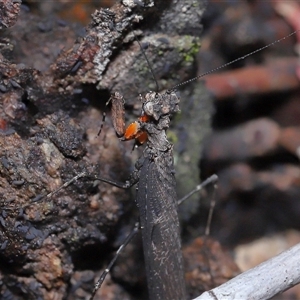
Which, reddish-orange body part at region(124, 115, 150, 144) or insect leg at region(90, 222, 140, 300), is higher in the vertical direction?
reddish-orange body part at region(124, 115, 150, 144)

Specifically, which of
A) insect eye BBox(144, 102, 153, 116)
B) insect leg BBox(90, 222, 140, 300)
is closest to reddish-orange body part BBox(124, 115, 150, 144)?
insect eye BBox(144, 102, 153, 116)

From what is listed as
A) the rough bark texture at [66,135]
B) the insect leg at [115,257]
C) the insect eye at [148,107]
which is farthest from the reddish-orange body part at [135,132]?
the insect leg at [115,257]

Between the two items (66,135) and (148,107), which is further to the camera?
(148,107)

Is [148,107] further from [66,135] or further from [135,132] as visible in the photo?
[66,135]

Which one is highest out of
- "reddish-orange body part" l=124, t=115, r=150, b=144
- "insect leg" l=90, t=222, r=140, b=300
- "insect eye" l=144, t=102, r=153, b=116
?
"insect eye" l=144, t=102, r=153, b=116

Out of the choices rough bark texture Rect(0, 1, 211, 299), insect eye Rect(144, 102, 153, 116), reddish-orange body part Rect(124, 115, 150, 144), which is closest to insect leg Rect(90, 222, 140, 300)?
rough bark texture Rect(0, 1, 211, 299)

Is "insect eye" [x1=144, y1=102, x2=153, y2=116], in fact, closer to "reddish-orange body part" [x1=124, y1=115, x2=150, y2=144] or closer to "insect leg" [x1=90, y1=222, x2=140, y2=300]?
"reddish-orange body part" [x1=124, y1=115, x2=150, y2=144]

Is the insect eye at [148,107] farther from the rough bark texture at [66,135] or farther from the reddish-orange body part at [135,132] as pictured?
the rough bark texture at [66,135]

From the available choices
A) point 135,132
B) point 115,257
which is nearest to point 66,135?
point 135,132

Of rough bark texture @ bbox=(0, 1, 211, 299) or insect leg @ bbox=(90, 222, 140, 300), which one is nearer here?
rough bark texture @ bbox=(0, 1, 211, 299)
